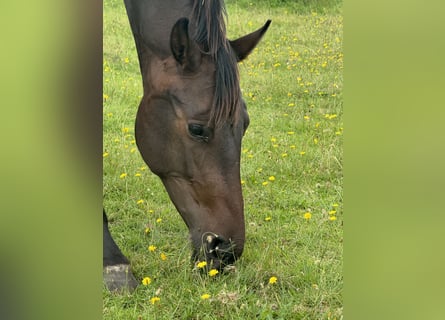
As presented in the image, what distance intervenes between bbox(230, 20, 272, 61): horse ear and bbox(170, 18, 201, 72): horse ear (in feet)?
0.61

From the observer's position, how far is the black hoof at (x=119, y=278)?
188cm

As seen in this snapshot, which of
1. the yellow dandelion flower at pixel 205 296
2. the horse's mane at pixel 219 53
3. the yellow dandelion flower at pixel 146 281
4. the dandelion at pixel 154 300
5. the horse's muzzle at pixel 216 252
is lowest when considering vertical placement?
the dandelion at pixel 154 300

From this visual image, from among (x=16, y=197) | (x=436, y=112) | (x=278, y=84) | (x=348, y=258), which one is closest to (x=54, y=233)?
(x=16, y=197)

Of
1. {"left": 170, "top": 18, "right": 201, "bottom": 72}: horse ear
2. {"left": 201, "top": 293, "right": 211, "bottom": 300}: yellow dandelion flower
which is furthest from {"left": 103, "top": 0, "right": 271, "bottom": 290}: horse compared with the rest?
{"left": 201, "top": 293, "right": 211, "bottom": 300}: yellow dandelion flower

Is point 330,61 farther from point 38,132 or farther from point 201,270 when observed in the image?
point 38,132

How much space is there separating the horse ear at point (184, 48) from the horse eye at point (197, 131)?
0.70 ft

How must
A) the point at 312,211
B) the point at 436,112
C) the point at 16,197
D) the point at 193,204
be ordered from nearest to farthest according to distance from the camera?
the point at 16,197, the point at 436,112, the point at 193,204, the point at 312,211

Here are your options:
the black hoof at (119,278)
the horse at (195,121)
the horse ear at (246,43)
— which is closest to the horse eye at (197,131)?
the horse at (195,121)

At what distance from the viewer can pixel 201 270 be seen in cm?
191

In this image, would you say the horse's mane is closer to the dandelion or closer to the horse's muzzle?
the horse's muzzle

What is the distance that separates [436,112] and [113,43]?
1.22 metres

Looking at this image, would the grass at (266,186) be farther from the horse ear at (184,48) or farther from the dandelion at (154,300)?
the horse ear at (184,48)

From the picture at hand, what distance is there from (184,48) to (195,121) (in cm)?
28

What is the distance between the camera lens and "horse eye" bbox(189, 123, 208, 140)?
1.81 meters
